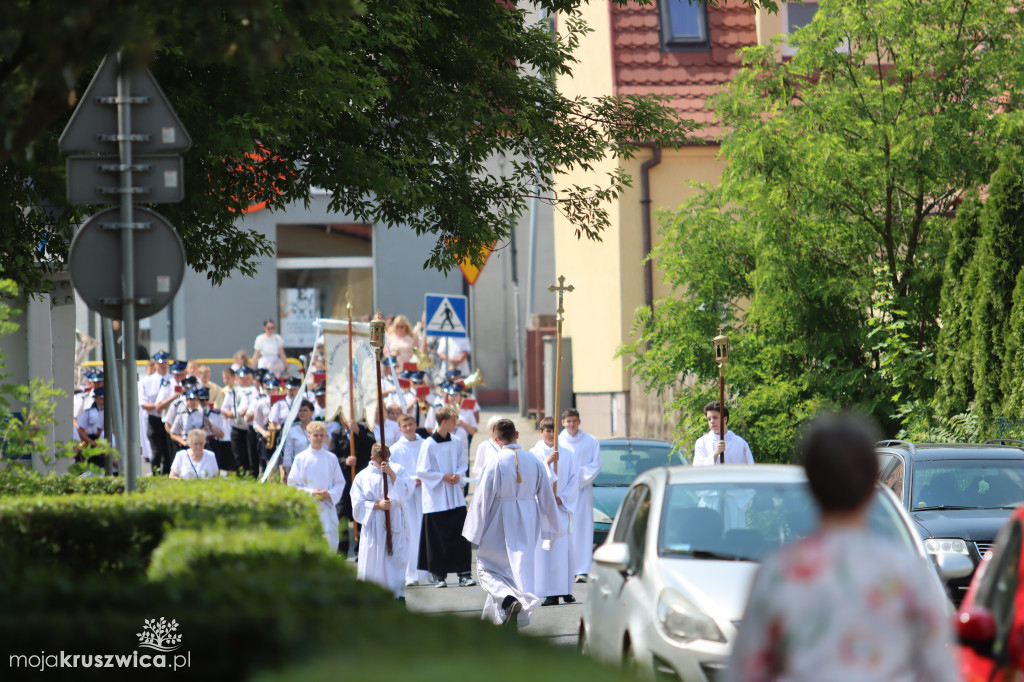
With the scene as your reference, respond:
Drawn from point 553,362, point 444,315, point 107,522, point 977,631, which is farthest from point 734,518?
point 553,362

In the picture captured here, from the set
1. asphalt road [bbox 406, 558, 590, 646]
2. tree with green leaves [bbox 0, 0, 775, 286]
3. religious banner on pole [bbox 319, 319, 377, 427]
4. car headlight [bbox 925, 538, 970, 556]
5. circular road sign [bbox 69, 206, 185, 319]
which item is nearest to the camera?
circular road sign [bbox 69, 206, 185, 319]

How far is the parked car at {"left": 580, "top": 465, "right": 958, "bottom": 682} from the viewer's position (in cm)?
631

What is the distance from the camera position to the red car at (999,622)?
4184mm

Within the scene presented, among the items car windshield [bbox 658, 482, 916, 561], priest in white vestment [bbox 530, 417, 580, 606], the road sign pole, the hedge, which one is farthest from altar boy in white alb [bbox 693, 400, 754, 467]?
the hedge

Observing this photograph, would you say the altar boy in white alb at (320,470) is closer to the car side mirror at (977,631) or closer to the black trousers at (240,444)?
the black trousers at (240,444)

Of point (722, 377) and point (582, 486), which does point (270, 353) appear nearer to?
point (582, 486)

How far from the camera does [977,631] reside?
4246mm

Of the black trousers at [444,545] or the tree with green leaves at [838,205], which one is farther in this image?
the tree with green leaves at [838,205]

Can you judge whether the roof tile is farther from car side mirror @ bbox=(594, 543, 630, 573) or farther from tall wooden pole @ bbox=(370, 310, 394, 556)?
car side mirror @ bbox=(594, 543, 630, 573)

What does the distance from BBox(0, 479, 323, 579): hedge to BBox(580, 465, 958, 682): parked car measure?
1.72 meters

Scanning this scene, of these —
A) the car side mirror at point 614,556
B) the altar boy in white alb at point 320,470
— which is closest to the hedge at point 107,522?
the car side mirror at point 614,556

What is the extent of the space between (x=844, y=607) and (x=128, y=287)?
5.10m

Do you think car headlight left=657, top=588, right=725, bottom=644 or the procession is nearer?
the procession

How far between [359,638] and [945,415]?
13.5 meters
